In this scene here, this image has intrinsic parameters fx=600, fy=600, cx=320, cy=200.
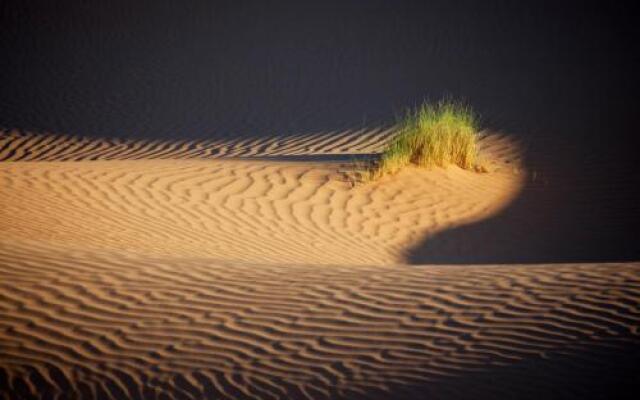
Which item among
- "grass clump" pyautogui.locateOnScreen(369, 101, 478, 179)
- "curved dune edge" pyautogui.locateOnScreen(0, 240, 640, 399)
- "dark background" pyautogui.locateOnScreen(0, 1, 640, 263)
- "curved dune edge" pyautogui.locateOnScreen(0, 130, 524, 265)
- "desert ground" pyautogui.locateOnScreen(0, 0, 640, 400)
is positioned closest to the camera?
"curved dune edge" pyautogui.locateOnScreen(0, 240, 640, 399)

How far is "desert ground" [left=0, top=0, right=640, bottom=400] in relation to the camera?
3148 millimetres

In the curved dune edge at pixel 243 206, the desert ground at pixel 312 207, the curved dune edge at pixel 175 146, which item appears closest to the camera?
the desert ground at pixel 312 207

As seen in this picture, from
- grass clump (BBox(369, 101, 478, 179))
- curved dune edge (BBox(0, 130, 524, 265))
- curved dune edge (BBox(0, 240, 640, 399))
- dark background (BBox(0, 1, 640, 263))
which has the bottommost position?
curved dune edge (BBox(0, 240, 640, 399))

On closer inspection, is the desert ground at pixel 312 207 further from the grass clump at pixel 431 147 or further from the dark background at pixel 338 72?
the grass clump at pixel 431 147

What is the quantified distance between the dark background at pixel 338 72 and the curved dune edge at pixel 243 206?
3.20 ft

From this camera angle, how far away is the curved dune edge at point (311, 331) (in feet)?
9.71

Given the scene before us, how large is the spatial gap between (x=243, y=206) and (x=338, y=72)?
26.9 feet

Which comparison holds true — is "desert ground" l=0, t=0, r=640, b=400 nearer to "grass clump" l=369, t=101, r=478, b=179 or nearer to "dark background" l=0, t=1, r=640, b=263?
"dark background" l=0, t=1, r=640, b=263

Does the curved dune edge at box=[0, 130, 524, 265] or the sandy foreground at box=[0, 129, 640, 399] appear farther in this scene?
the curved dune edge at box=[0, 130, 524, 265]

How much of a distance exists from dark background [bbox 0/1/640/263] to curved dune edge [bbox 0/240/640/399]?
12.1 feet

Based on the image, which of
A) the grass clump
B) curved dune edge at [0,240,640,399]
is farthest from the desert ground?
the grass clump

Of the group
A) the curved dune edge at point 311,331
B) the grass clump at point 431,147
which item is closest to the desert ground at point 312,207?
the curved dune edge at point 311,331

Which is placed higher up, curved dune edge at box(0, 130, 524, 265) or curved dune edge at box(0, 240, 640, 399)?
curved dune edge at box(0, 130, 524, 265)

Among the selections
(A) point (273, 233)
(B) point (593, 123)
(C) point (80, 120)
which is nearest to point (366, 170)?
(A) point (273, 233)
